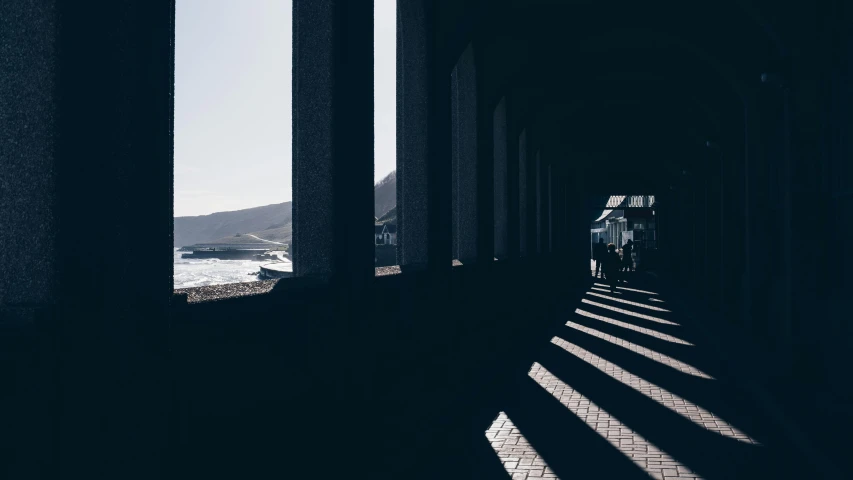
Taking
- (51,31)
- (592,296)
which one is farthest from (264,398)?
(592,296)

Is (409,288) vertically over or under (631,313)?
over

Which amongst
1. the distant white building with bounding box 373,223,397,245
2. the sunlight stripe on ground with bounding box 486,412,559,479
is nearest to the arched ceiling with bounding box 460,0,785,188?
the sunlight stripe on ground with bounding box 486,412,559,479

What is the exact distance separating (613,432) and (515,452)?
1061 mm

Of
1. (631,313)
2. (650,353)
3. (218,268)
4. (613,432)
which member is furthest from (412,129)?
(218,268)

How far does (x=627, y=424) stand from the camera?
6.35 metres

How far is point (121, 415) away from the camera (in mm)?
3125

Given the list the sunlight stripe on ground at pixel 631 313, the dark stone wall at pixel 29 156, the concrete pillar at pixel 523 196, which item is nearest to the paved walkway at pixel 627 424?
the dark stone wall at pixel 29 156

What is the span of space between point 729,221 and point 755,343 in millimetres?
6842

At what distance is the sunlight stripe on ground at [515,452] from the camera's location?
4.93 metres

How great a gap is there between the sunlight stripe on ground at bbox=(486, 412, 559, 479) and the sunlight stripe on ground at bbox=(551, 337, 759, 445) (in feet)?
5.32

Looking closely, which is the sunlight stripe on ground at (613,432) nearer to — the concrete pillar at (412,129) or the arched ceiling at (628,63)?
the concrete pillar at (412,129)

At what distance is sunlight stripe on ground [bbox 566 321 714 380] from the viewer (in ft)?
29.8

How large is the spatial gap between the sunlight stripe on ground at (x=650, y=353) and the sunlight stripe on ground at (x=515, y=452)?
3.50 metres

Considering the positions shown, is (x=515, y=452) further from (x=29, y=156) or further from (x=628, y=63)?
(x=628, y=63)
